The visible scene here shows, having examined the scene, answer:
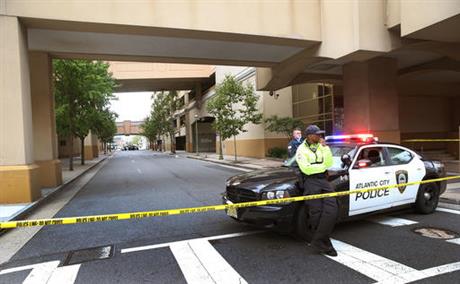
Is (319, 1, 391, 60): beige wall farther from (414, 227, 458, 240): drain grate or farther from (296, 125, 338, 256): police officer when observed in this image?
(296, 125, 338, 256): police officer

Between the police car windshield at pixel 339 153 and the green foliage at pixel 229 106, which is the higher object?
the green foliage at pixel 229 106

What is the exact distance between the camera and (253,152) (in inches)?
1192

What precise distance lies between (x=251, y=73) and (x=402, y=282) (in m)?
26.0

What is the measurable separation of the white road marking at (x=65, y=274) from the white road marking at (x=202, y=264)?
53.0 inches

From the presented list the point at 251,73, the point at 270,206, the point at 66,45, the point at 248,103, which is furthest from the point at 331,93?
the point at 270,206

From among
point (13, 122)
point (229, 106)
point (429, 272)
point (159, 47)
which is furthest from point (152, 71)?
point (429, 272)

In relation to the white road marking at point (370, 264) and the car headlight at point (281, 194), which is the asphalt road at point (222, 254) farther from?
the car headlight at point (281, 194)

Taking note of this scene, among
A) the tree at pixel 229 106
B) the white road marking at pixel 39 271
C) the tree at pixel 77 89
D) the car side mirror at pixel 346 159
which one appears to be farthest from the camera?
the tree at pixel 229 106

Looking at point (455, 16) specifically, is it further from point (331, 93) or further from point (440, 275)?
point (331, 93)

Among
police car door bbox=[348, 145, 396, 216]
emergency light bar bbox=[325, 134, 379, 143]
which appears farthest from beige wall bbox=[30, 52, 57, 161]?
police car door bbox=[348, 145, 396, 216]

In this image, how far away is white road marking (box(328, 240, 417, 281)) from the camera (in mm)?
4676

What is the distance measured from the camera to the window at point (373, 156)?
693cm

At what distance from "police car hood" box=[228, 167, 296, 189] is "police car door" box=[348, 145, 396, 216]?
3.63 feet

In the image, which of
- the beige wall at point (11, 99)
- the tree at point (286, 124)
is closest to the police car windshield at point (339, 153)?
the beige wall at point (11, 99)
